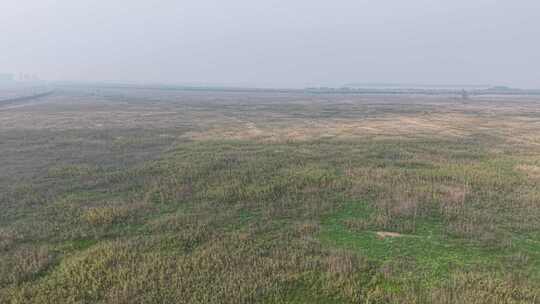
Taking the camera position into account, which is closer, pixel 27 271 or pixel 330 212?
pixel 27 271

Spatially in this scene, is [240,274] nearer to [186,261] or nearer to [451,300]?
[186,261]

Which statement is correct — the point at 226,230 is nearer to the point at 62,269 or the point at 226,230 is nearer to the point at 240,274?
the point at 240,274

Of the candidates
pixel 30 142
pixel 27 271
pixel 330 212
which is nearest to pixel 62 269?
pixel 27 271

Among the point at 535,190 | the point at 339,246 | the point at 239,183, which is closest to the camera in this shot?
the point at 339,246

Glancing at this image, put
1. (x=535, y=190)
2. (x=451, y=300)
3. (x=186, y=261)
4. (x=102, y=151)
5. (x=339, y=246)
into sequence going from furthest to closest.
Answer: (x=102, y=151) → (x=535, y=190) → (x=339, y=246) → (x=186, y=261) → (x=451, y=300)

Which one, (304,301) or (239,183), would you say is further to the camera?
(239,183)

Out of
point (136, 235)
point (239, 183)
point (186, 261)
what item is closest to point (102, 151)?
point (239, 183)
